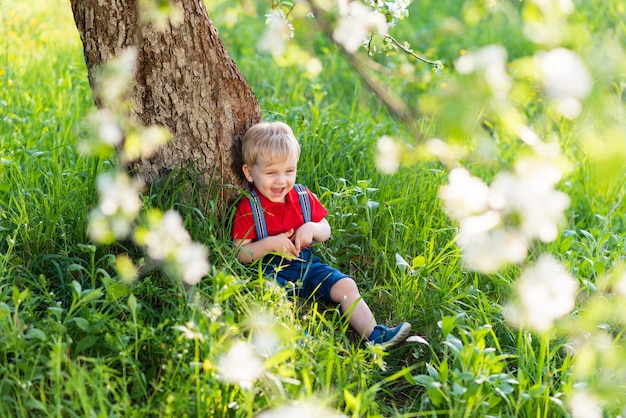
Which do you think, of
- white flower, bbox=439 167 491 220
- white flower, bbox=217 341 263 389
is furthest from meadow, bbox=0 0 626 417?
white flower, bbox=439 167 491 220

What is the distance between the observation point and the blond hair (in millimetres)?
2650

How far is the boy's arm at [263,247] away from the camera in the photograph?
2.63 meters

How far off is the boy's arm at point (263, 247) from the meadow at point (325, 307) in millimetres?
78

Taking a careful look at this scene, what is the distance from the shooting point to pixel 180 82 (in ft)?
8.49

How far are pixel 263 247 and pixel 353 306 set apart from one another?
15.8 inches

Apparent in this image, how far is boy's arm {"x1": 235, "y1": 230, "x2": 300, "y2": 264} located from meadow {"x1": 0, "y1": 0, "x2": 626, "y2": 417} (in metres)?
0.08

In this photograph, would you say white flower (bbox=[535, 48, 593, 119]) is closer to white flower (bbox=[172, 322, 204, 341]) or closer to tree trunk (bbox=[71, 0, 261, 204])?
white flower (bbox=[172, 322, 204, 341])

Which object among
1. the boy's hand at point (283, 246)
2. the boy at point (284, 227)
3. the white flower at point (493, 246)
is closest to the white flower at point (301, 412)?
the white flower at point (493, 246)

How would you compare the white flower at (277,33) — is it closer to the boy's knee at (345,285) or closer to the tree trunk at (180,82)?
the tree trunk at (180,82)

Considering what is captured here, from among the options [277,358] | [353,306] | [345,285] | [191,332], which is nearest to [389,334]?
[353,306]

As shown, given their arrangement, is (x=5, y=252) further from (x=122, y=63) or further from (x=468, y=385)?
(x=468, y=385)

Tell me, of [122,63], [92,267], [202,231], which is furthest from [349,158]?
[122,63]

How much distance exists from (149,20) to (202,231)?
2.39 ft

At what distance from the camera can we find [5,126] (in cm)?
343
